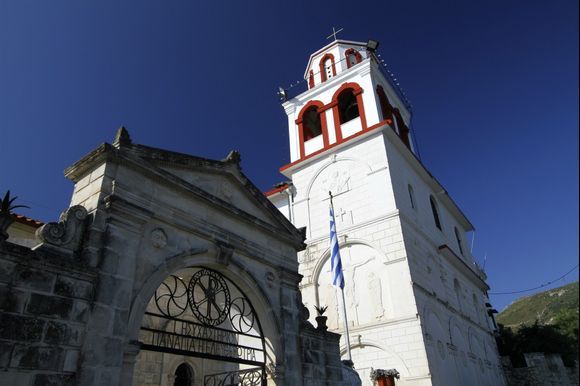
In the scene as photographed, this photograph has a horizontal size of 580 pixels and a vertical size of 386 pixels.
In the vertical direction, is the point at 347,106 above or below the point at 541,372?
above

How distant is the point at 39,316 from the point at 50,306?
0.17 m

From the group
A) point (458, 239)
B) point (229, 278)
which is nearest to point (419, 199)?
point (458, 239)

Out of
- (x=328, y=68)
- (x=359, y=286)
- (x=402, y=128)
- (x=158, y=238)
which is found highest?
(x=328, y=68)

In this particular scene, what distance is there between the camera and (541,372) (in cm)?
2258

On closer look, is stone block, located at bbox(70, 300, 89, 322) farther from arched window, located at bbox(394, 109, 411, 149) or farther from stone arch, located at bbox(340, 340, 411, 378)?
arched window, located at bbox(394, 109, 411, 149)

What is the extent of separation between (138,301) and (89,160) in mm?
2211

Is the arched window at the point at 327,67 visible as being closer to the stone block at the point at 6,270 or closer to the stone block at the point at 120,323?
the stone block at the point at 120,323

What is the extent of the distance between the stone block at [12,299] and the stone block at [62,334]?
1.25 feet

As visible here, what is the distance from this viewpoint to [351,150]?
1950 cm

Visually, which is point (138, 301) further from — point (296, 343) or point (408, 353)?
point (408, 353)

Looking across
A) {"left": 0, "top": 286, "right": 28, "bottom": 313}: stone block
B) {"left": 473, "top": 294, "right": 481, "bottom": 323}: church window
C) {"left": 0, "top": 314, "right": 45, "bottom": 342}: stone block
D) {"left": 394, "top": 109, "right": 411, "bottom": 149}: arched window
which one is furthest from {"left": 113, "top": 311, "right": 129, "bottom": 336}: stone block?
{"left": 473, "top": 294, "right": 481, "bottom": 323}: church window

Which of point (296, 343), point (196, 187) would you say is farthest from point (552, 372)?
point (196, 187)

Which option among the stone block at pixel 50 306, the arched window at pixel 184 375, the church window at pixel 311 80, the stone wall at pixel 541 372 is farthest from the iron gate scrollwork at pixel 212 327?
the stone wall at pixel 541 372

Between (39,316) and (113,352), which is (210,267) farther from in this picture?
(39,316)
